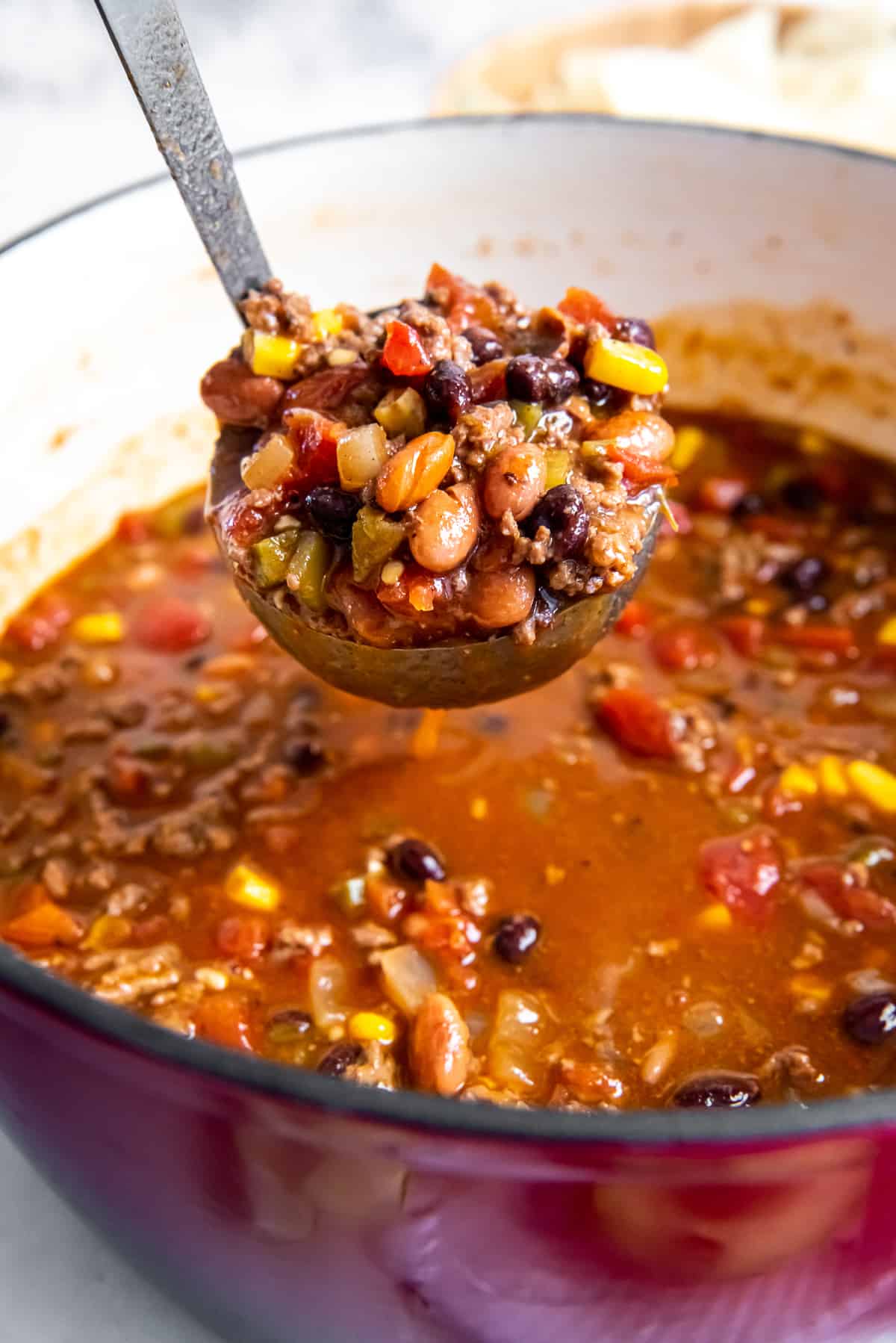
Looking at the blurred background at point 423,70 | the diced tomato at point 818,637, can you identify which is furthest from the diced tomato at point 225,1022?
the blurred background at point 423,70

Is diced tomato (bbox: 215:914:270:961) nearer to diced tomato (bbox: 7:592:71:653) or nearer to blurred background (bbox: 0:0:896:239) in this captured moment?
diced tomato (bbox: 7:592:71:653)

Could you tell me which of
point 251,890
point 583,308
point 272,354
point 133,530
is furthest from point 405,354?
point 133,530

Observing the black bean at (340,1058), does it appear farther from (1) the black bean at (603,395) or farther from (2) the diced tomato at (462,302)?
(2) the diced tomato at (462,302)

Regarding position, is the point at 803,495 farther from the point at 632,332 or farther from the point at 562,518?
the point at 562,518

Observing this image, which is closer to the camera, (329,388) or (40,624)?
(329,388)

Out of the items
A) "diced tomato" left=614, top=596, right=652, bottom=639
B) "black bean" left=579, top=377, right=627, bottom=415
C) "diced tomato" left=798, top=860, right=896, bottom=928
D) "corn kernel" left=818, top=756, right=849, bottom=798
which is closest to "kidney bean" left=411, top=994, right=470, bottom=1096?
"diced tomato" left=798, top=860, right=896, bottom=928

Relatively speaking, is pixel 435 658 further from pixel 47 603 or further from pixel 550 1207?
pixel 47 603
